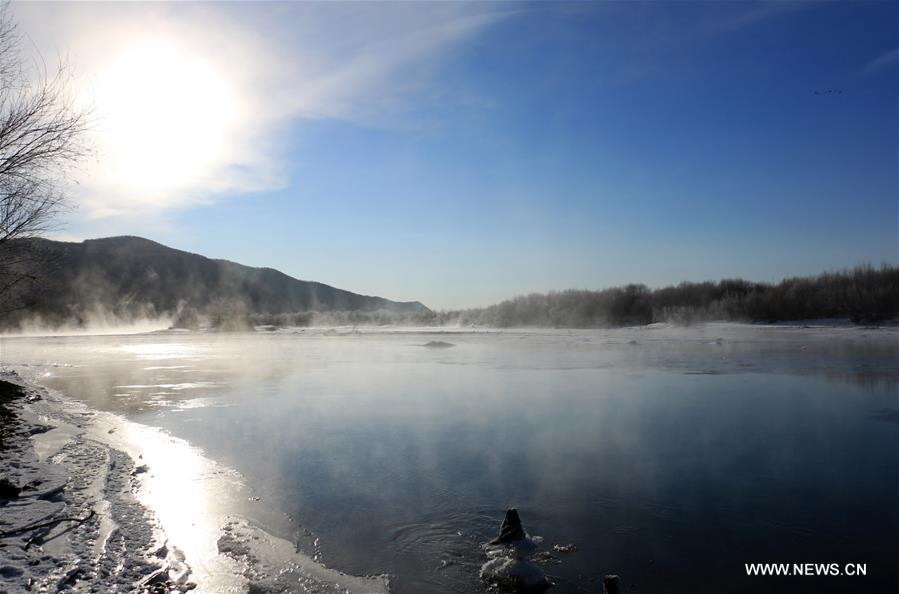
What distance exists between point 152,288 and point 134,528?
138261mm

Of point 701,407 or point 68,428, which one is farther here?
point 701,407

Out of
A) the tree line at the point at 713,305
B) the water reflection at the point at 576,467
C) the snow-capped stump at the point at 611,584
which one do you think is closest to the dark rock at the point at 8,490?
the water reflection at the point at 576,467

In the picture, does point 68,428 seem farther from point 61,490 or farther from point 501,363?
point 501,363

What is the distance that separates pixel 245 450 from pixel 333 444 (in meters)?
1.49

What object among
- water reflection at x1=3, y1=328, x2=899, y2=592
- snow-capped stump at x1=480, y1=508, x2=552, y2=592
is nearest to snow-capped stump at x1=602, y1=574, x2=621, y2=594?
water reflection at x1=3, y1=328, x2=899, y2=592

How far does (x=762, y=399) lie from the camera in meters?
14.0

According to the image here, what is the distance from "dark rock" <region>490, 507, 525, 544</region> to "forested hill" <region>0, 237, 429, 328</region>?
79094mm

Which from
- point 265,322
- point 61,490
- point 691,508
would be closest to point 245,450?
point 61,490

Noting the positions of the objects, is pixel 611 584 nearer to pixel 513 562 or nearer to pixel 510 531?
pixel 513 562

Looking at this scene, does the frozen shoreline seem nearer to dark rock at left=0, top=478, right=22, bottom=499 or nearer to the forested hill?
dark rock at left=0, top=478, right=22, bottom=499

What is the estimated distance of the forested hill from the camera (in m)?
97.1

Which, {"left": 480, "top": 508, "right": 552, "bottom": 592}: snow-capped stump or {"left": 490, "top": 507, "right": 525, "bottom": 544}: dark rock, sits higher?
{"left": 490, "top": 507, "right": 525, "bottom": 544}: dark rock

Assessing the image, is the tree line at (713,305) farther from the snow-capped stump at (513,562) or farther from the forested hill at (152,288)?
the snow-capped stump at (513,562)

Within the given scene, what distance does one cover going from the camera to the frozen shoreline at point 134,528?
4.69 meters
